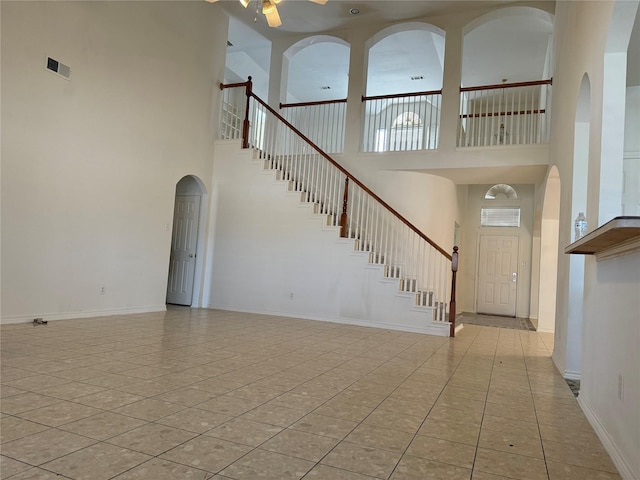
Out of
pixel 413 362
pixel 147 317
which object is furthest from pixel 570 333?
pixel 147 317

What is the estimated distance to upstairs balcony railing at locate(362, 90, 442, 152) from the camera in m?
7.45

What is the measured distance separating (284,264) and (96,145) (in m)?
3.28

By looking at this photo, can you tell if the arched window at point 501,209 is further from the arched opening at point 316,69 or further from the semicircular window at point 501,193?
the arched opening at point 316,69

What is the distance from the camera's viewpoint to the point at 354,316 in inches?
267

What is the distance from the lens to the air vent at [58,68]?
4949 mm

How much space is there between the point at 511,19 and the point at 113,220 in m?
7.46

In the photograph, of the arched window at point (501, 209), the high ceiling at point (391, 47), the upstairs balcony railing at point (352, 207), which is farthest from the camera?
the arched window at point (501, 209)

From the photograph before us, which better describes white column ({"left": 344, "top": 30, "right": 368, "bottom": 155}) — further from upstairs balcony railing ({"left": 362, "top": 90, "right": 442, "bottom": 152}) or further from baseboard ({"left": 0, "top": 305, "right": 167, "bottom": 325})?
baseboard ({"left": 0, "top": 305, "right": 167, "bottom": 325})

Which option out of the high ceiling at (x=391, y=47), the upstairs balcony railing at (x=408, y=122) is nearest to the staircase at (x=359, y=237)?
the upstairs balcony railing at (x=408, y=122)

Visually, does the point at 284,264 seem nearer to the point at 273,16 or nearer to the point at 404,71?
the point at 273,16

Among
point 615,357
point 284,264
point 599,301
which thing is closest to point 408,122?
point 284,264

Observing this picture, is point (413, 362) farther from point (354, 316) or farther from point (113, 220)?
point (113, 220)

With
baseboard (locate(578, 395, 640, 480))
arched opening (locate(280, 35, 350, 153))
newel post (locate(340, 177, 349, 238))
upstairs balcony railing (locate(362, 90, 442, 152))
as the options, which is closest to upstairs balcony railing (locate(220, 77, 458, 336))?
newel post (locate(340, 177, 349, 238))

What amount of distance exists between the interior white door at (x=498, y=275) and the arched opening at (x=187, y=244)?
6.75 metres
